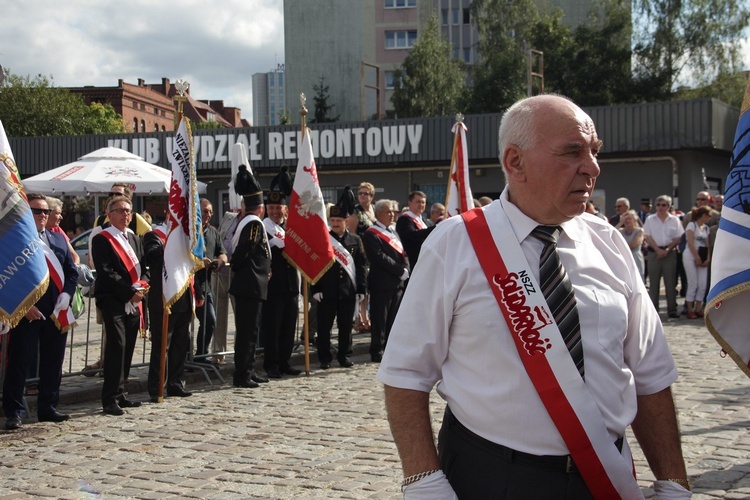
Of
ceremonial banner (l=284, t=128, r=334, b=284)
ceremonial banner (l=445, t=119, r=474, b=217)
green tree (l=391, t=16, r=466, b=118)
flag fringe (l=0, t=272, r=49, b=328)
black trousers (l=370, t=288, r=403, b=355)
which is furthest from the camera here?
green tree (l=391, t=16, r=466, b=118)

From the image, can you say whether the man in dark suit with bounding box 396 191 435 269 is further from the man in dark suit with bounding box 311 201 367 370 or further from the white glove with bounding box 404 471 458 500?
the white glove with bounding box 404 471 458 500

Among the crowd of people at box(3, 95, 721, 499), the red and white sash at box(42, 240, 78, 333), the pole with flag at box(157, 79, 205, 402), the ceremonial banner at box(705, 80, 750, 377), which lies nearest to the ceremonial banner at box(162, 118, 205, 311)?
the pole with flag at box(157, 79, 205, 402)

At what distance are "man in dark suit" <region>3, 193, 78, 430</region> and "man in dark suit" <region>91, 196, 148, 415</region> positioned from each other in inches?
12.5

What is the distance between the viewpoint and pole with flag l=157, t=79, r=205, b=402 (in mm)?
9555

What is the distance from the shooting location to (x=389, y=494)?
5.81 meters

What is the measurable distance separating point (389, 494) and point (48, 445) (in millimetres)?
3230

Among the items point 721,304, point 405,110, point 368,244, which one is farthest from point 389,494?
point 405,110

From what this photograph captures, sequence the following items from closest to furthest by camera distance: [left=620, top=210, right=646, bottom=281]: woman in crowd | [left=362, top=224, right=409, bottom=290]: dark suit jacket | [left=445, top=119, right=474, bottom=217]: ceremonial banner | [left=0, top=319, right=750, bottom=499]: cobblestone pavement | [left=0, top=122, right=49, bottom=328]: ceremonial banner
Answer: [left=0, top=319, right=750, bottom=499]: cobblestone pavement < [left=0, top=122, right=49, bottom=328]: ceremonial banner < [left=362, top=224, right=409, bottom=290]: dark suit jacket < [left=445, top=119, right=474, bottom=217]: ceremonial banner < [left=620, top=210, right=646, bottom=281]: woman in crowd

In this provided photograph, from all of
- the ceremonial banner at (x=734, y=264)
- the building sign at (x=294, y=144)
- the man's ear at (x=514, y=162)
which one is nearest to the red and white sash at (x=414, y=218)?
the ceremonial banner at (x=734, y=264)

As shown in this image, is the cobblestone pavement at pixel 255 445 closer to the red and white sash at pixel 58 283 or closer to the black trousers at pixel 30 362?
the black trousers at pixel 30 362

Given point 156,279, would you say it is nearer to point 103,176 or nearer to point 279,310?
point 279,310

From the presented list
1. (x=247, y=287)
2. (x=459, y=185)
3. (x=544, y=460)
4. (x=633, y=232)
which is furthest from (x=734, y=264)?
(x=633, y=232)

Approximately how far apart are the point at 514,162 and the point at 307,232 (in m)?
8.45

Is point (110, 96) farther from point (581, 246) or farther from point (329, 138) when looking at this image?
point (581, 246)
